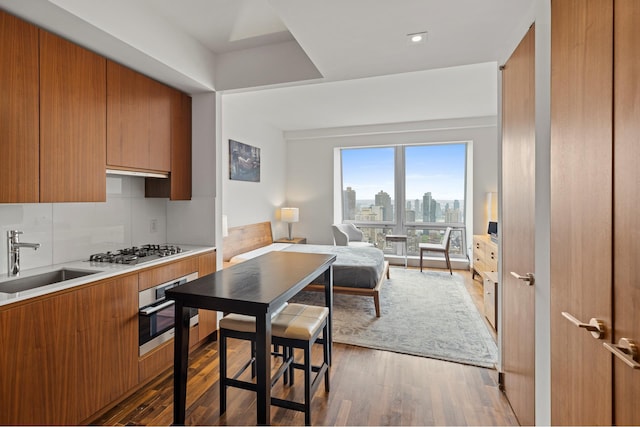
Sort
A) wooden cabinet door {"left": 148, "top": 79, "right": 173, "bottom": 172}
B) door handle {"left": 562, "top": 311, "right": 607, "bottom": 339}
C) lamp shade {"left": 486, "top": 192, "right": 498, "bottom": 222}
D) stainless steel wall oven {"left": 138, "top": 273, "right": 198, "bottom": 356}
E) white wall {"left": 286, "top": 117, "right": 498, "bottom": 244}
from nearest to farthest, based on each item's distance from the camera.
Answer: door handle {"left": 562, "top": 311, "right": 607, "bottom": 339} → stainless steel wall oven {"left": 138, "top": 273, "right": 198, "bottom": 356} → wooden cabinet door {"left": 148, "top": 79, "right": 173, "bottom": 172} → lamp shade {"left": 486, "top": 192, "right": 498, "bottom": 222} → white wall {"left": 286, "top": 117, "right": 498, "bottom": 244}

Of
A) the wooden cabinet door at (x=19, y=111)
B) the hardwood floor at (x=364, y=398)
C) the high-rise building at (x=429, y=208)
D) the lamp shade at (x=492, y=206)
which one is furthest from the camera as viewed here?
the high-rise building at (x=429, y=208)

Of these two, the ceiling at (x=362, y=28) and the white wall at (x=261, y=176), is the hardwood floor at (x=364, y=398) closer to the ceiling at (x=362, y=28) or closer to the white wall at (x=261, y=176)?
the ceiling at (x=362, y=28)

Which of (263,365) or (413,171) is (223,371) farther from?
(413,171)

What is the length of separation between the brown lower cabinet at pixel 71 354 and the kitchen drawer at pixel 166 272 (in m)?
0.04

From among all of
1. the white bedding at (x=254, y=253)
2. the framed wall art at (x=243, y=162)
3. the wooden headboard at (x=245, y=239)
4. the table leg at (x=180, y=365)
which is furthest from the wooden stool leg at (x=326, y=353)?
the framed wall art at (x=243, y=162)

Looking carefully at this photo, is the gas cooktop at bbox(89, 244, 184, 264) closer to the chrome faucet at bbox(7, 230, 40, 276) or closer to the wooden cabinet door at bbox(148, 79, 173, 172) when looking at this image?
the chrome faucet at bbox(7, 230, 40, 276)

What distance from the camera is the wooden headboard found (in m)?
4.40

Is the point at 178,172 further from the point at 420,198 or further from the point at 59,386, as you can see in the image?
the point at 420,198

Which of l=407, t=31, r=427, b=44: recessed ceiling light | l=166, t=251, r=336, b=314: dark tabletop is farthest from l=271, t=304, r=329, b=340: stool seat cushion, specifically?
l=407, t=31, r=427, b=44: recessed ceiling light

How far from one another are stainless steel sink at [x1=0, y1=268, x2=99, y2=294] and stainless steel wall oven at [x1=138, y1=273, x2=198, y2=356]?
0.41m

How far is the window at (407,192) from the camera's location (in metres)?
5.99

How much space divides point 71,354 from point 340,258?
9.70 feet

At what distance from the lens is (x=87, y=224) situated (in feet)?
7.50

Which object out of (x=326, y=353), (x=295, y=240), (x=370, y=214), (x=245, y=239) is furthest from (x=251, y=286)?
(x=370, y=214)
